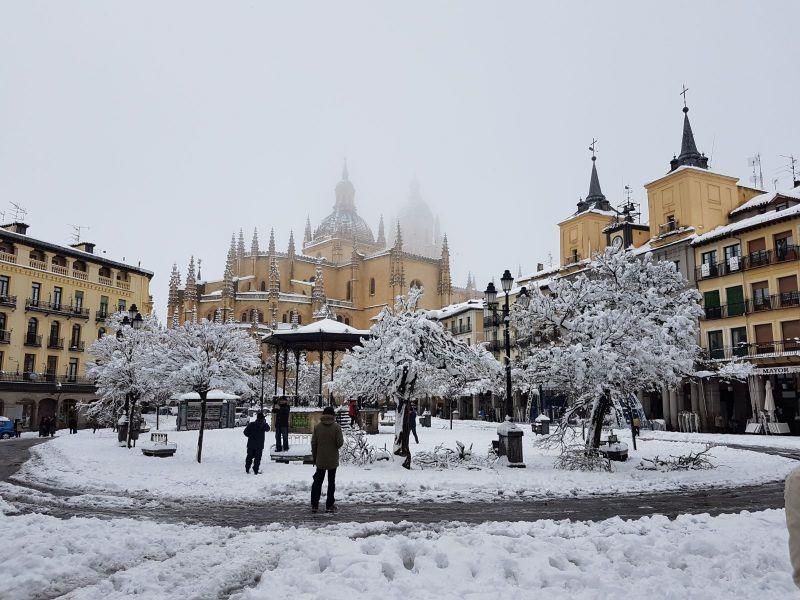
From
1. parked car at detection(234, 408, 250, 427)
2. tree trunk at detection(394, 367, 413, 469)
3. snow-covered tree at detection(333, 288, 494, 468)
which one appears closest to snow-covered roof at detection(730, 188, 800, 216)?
snow-covered tree at detection(333, 288, 494, 468)

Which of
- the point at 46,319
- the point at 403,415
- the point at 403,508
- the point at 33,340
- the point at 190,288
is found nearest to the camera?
the point at 403,508

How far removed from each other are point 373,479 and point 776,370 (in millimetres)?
25057

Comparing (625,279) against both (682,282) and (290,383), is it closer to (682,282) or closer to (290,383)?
(682,282)

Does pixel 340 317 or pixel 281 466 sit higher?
pixel 340 317

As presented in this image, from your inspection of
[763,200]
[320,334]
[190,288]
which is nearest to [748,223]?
[763,200]

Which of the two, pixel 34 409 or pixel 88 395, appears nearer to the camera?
pixel 34 409

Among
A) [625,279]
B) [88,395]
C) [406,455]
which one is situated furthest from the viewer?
[88,395]

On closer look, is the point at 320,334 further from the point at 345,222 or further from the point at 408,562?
the point at 345,222

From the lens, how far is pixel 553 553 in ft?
20.5

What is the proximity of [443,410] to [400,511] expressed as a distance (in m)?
49.0

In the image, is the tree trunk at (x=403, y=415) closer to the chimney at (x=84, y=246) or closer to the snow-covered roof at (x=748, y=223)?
the snow-covered roof at (x=748, y=223)

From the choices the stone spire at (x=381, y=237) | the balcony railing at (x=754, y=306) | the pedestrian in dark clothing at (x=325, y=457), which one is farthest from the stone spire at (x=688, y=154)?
the stone spire at (x=381, y=237)

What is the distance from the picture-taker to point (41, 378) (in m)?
42.8

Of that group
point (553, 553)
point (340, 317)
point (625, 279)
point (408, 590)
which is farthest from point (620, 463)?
point (340, 317)
